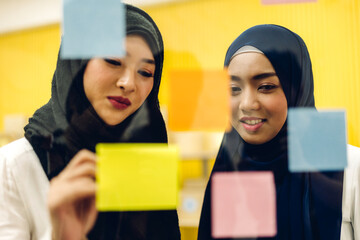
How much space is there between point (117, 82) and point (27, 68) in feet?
0.76

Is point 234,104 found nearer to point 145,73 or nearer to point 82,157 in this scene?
point 145,73

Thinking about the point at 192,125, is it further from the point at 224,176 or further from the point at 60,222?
the point at 60,222

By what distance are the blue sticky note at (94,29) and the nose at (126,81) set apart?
0.13 feet

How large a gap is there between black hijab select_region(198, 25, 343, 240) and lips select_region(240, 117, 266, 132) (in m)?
0.03

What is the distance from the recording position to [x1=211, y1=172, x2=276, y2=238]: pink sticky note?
0.65 m

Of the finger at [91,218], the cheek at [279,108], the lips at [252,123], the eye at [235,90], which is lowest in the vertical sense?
the finger at [91,218]

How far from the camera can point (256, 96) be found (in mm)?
656

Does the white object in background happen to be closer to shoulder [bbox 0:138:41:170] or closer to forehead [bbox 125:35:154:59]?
shoulder [bbox 0:138:41:170]

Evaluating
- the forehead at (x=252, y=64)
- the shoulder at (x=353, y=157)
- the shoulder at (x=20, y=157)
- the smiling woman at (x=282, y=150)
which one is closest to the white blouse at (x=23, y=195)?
the shoulder at (x=20, y=157)

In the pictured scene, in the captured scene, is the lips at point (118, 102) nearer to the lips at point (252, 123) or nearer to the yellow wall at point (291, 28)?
the yellow wall at point (291, 28)

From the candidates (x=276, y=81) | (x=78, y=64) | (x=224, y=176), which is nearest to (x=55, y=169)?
(x=78, y=64)

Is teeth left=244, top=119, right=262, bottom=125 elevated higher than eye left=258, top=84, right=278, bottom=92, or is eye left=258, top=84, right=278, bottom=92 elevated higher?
eye left=258, top=84, right=278, bottom=92

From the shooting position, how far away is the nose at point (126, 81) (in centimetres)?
62

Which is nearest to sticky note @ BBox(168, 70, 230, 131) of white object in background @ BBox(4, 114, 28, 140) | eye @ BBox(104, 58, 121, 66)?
eye @ BBox(104, 58, 121, 66)
